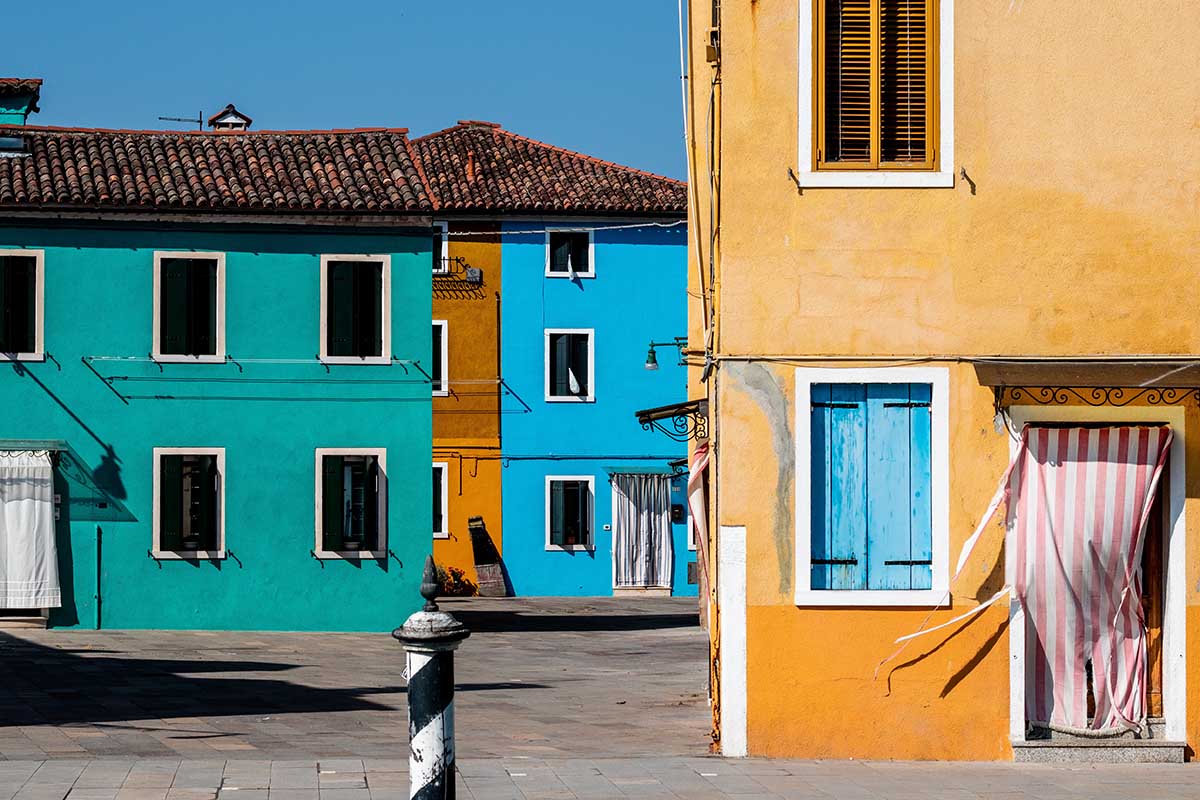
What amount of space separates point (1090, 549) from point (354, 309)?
1611cm

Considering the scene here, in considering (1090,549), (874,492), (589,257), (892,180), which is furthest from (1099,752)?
(589,257)

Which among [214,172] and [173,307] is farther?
[214,172]

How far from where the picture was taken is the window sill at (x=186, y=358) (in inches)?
1033

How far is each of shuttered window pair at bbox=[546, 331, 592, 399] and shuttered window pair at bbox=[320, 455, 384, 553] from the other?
12.7 m

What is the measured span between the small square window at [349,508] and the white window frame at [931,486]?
14.8 meters

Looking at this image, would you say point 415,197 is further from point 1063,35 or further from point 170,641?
point 1063,35

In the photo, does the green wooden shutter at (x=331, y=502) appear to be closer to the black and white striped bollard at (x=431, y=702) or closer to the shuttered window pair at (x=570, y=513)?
the shuttered window pair at (x=570, y=513)

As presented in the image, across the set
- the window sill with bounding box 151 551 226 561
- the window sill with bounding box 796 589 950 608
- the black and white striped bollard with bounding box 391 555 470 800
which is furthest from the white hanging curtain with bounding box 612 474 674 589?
the black and white striped bollard with bounding box 391 555 470 800

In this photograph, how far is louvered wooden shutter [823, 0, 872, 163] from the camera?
500 inches

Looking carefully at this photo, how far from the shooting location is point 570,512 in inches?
1539

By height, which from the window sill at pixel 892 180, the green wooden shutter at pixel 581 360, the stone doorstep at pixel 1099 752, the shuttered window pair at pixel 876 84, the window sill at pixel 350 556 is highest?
the shuttered window pair at pixel 876 84

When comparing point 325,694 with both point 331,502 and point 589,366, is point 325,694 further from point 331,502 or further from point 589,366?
point 589,366

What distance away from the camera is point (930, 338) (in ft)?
41.3

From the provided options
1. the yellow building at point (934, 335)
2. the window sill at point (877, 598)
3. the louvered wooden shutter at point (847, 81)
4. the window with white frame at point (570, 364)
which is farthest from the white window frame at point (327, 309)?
the window sill at point (877, 598)
